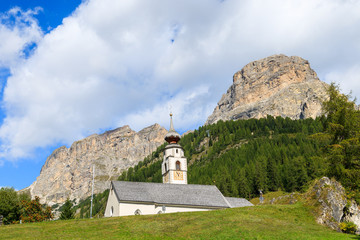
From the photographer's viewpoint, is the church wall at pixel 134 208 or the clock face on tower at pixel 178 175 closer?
the church wall at pixel 134 208

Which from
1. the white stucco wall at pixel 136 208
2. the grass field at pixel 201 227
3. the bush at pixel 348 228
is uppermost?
the white stucco wall at pixel 136 208

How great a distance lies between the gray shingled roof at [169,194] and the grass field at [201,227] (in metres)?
13.9

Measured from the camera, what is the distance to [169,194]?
206 feet

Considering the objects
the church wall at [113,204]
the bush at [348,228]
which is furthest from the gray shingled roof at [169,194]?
the bush at [348,228]

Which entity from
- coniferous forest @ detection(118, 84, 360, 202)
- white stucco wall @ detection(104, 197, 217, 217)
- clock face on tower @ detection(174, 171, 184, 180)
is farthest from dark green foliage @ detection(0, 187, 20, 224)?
coniferous forest @ detection(118, 84, 360, 202)

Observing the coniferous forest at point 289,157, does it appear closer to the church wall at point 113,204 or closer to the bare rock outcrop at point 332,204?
the bare rock outcrop at point 332,204

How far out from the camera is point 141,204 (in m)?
58.6

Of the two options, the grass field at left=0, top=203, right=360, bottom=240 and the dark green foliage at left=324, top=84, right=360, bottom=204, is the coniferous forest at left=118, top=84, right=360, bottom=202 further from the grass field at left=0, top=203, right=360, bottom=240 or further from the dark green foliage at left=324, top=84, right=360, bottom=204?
the grass field at left=0, top=203, right=360, bottom=240

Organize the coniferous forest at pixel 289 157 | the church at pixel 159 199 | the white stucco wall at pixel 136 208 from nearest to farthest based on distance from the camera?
the coniferous forest at pixel 289 157 → the white stucco wall at pixel 136 208 → the church at pixel 159 199

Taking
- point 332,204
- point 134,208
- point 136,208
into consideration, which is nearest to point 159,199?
point 136,208

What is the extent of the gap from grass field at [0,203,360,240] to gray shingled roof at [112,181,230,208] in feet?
45.7

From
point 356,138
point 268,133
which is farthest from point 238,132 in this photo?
point 356,138

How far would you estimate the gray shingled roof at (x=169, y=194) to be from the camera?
2344 inches

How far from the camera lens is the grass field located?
35000mm
